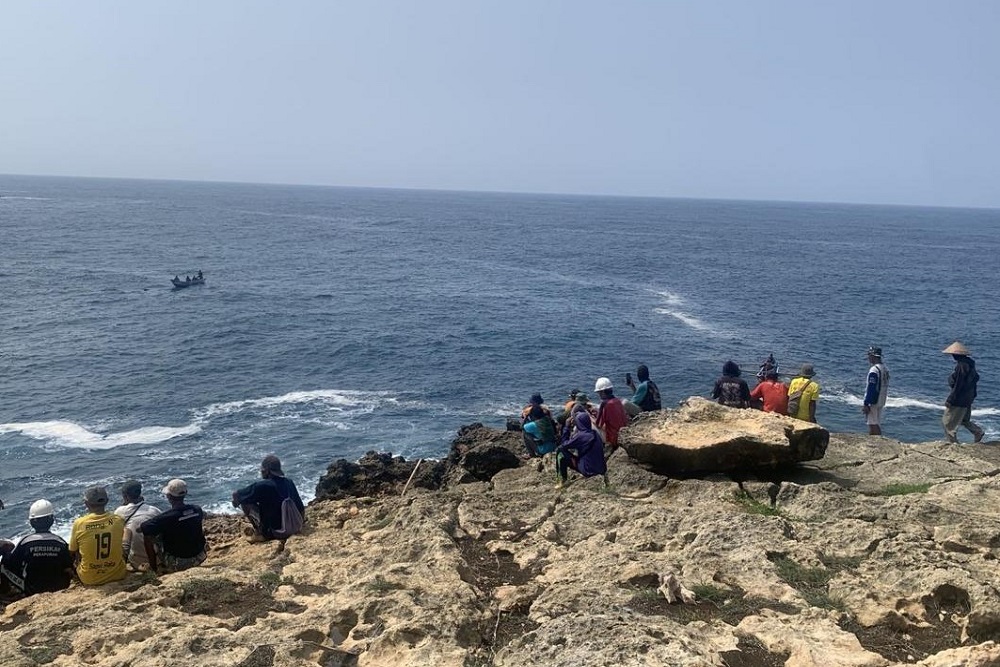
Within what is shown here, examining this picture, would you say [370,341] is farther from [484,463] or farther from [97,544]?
[97,544]

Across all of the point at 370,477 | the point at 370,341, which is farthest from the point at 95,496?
the point at 370,341

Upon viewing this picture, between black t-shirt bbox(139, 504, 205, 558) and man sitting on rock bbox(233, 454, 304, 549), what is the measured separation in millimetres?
1221

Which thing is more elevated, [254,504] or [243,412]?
[254,504]

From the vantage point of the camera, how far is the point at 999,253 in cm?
12762

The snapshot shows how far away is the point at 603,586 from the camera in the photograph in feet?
27.7

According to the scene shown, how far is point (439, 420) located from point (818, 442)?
23.5m

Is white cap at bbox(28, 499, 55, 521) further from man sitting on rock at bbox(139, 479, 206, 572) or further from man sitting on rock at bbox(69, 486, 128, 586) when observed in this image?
man sitting on rock at bbox(139, 479, 206, 572)

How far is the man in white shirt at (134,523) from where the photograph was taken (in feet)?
34.6

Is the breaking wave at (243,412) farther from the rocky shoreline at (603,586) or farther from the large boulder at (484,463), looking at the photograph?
the rocky shoreline at (603,586)

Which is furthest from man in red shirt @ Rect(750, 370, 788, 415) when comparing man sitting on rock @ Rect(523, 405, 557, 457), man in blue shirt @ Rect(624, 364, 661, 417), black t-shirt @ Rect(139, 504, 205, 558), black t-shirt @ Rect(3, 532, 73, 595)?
black t-shirt @ Rect(3, 532, 73, 595)

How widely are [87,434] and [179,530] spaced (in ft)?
81.4

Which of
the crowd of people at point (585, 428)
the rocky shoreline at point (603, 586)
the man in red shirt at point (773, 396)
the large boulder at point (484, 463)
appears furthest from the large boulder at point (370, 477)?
the man in red shirt at point (773, 396)

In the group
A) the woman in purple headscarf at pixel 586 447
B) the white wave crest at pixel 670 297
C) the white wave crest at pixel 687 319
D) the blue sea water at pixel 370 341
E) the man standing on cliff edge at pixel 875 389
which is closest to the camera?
the woman in purple headscarf at pixel 586 447

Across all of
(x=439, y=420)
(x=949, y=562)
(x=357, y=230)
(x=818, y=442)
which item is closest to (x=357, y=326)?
(x=439, y=420)
